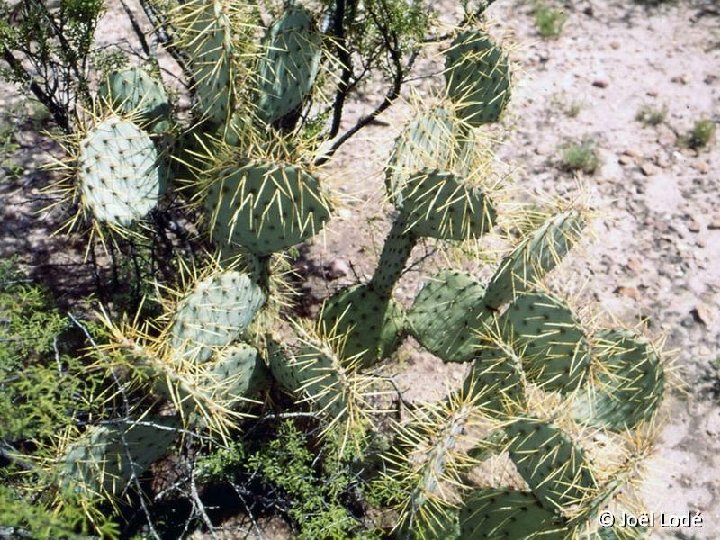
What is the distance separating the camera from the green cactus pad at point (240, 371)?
3.23m

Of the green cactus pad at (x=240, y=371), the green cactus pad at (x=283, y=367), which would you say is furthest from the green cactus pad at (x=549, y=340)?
the green cactus pad at (x=240, y=371)

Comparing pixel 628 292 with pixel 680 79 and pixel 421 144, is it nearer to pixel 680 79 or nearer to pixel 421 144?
pixel 421 144

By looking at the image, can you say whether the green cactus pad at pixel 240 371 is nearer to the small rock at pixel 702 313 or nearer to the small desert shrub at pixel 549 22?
the small rock at pixel 702 313

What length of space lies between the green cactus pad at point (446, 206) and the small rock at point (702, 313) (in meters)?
2.24

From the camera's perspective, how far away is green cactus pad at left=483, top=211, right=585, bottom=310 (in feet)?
10.6

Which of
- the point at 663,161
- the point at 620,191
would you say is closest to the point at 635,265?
the point at 620,191

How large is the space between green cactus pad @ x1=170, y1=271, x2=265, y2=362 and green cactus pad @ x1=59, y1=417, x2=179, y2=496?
316 mm

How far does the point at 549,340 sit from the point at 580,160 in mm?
2660

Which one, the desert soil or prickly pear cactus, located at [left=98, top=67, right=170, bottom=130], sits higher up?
prickly pear cactus, located at [left=98, top=67, right=170, bottom=130]

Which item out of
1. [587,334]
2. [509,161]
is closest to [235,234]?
[587,334]

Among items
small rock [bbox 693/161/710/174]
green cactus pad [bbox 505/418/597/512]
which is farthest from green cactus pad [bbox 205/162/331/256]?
small rock [bbox 693/161/710/174]

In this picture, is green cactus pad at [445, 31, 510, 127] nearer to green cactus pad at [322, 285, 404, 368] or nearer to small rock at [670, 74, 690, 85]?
green cactus pad at [322, 285, 404, 368]

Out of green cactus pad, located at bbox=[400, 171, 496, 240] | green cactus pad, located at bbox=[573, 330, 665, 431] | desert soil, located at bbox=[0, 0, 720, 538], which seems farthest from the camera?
desert soil, located at bbox=[0, 0, 720, 538]

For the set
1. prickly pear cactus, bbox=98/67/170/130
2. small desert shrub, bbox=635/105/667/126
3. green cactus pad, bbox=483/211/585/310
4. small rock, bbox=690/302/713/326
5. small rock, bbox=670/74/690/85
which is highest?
prickly pear cactus, bbox=98/67/170/130
